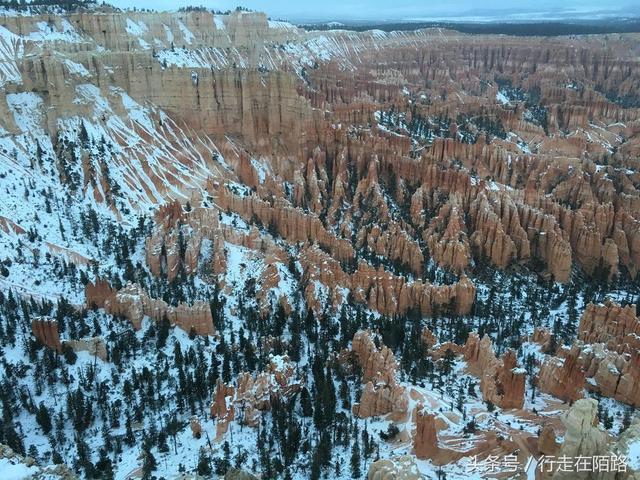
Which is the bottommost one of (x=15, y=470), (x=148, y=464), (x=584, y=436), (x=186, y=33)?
(x=148, y=464)

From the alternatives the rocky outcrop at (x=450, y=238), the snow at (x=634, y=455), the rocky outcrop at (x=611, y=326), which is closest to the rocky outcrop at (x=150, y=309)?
the rocky outcrop at (x=450, y=238)

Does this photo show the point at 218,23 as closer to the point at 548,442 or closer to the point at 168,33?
the point at 168,33

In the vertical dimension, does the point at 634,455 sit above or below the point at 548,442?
above

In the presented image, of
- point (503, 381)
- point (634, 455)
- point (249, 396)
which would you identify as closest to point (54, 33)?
point (249, 396)

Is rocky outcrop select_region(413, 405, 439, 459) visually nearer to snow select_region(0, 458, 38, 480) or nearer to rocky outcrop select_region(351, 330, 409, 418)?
rocky outcrop select_region(351, 330, 409, 418)

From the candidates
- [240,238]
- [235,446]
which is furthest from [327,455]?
[240,238]

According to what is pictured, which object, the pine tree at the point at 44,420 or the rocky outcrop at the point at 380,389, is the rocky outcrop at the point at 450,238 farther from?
the pine tree at the point at 44,420
